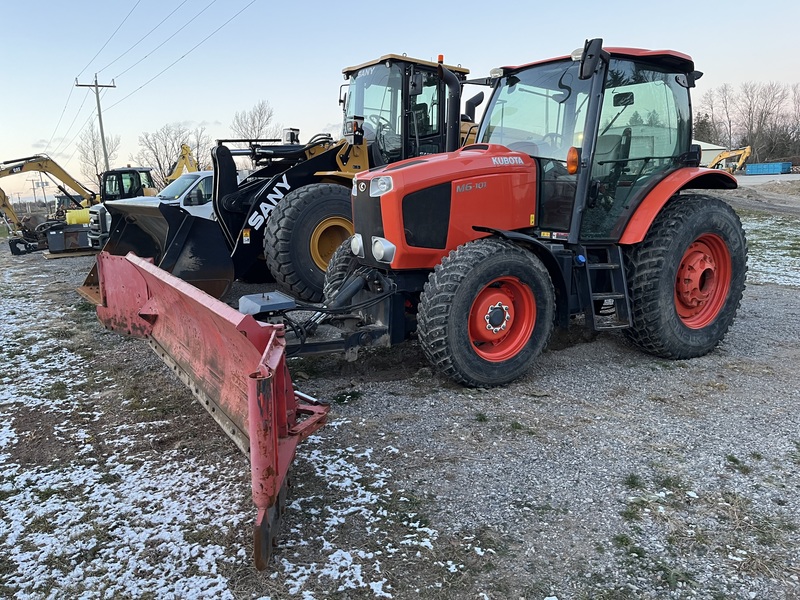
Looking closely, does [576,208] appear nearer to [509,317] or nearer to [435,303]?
[509,317]

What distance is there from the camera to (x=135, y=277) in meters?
4.91

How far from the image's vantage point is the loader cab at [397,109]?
7.73m

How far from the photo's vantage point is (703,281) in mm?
5438

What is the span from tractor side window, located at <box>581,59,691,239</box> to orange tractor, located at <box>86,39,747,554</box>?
1 cm

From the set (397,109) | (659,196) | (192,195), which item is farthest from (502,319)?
(192,195)

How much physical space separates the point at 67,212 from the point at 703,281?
1801 centimetres

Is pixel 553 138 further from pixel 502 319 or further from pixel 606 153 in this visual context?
pixel 502 319

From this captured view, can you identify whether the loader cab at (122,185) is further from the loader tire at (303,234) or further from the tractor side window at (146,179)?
the loader tire at (303,234)

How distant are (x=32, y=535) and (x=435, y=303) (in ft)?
8.72

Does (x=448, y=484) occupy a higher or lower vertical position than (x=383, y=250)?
lower

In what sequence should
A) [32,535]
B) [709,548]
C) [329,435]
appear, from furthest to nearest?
[329,435] < [32,535] < [709,548]

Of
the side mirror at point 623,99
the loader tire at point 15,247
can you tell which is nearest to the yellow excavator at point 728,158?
the side mirror at point 623,99

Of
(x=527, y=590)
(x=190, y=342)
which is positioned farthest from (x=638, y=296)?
(x=190, y=342)

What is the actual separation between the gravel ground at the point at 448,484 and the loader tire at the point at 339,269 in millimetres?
666
